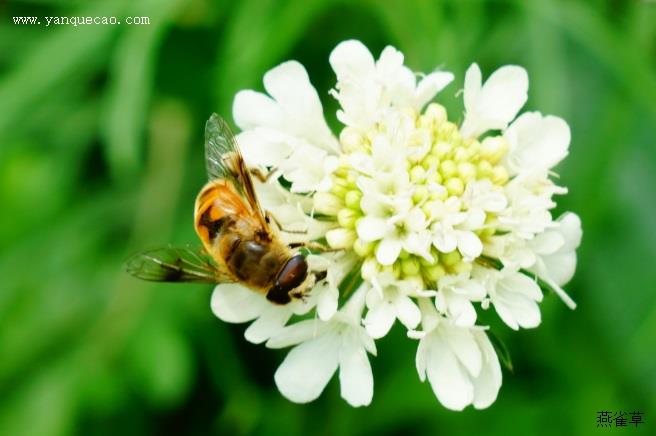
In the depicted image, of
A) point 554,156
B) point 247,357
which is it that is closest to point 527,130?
point 554,156

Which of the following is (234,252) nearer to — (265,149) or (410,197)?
(265,149)

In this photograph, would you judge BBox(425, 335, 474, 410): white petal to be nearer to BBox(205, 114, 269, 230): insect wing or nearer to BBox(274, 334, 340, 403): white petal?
BBox(274, 334, 340, 403): white petal

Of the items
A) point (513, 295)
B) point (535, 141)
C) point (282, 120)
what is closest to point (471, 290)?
point (513, 295)

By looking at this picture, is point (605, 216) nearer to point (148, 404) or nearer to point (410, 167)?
point (410, 167)

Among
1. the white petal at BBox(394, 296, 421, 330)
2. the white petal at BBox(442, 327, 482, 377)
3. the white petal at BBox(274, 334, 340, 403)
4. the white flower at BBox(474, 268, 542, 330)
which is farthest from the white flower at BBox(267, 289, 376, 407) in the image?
the white flower at BBox(474, 268, 542, 330)

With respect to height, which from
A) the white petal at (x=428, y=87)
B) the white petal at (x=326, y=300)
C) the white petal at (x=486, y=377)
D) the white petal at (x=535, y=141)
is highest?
the white petal at (x=428, y=87)

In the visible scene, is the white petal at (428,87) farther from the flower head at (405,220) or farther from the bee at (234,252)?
the bee at (234,252)

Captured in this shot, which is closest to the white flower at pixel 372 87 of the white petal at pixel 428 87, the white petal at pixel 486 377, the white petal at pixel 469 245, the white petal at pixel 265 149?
the white petal at pixel 428 87
